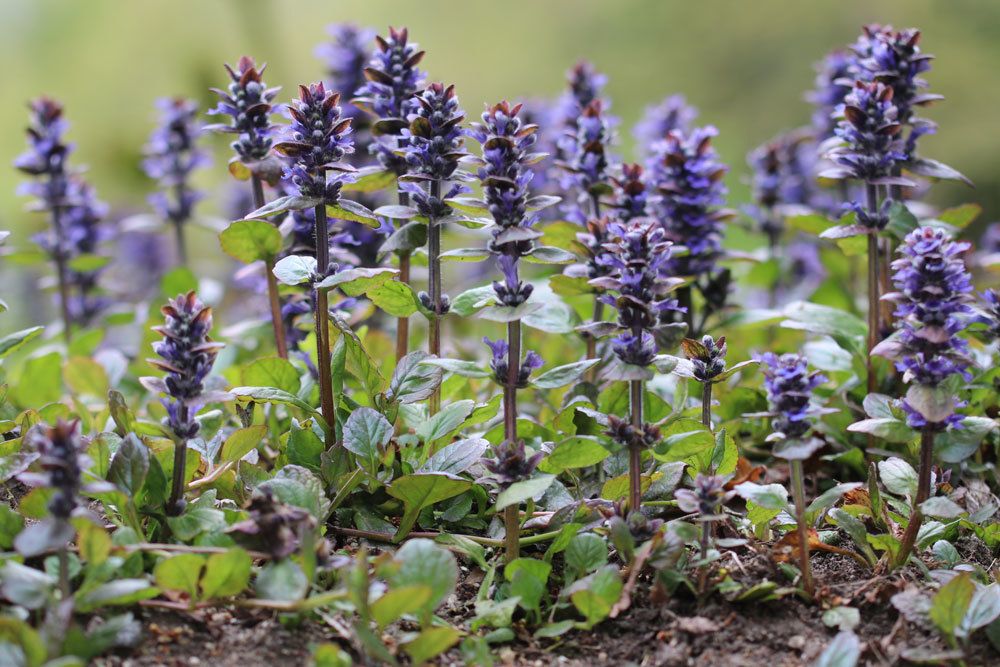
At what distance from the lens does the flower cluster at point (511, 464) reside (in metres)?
2.18

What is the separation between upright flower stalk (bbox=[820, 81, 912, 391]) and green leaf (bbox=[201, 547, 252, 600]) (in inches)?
77.3

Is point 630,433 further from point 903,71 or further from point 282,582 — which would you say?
point 903,71

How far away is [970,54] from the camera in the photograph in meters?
7.94

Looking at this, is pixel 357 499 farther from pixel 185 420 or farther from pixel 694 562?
pixel 694 562

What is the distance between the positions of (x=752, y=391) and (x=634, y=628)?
3.70 feet

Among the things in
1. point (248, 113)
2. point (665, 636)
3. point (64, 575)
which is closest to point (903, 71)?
point (665, 636)

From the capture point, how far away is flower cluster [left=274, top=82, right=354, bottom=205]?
224cm

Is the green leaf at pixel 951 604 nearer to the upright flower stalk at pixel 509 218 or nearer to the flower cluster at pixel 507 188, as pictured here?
the upright flower stalk at pixel 509 218

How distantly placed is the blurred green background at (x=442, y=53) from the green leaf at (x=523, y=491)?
735cm

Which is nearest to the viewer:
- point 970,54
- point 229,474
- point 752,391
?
point 229,474

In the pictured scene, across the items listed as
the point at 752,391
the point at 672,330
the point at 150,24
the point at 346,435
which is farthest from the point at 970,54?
the point at 150,24

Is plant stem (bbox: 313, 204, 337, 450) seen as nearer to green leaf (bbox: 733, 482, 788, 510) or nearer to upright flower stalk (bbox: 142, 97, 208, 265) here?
green leaf (bbox: 733, 482, 788, 510)

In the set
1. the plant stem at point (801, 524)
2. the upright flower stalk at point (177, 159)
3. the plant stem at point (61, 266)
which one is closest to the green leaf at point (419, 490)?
the plant stem at point (801, 524)

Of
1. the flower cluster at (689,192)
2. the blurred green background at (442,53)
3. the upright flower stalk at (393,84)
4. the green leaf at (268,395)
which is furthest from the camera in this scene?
the blurred green background at (442,53)
